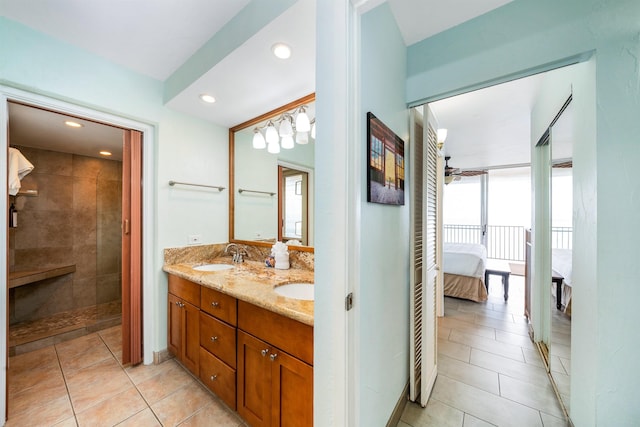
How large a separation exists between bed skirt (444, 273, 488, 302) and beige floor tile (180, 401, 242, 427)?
10.8ft

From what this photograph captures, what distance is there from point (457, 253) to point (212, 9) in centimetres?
396

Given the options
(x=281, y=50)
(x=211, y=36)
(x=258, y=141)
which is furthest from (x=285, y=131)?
(x=211, y=36)

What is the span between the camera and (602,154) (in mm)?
1042

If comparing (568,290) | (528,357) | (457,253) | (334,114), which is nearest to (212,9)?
(334,114)

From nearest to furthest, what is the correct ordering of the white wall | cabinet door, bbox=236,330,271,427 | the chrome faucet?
the white wall < cabinet door, bbox=236,330,271,427 < the chrome faucet

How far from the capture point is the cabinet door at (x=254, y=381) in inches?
48.2

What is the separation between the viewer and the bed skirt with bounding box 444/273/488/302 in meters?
3.41

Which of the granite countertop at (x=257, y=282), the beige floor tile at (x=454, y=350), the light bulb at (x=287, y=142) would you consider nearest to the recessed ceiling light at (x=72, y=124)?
the granite countertop at (x=257, y=282)

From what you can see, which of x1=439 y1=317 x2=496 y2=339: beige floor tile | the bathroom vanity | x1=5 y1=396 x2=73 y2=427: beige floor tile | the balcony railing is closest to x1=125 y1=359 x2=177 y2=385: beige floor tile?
the bathroom vanity

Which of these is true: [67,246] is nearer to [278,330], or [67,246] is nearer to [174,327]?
[174,327]

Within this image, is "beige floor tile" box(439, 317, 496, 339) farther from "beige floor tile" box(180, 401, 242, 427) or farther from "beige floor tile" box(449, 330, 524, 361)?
"beige floor tile" box(180, 401, 242, 427)

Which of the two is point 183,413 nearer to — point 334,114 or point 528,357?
point 334,114

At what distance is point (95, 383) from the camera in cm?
177

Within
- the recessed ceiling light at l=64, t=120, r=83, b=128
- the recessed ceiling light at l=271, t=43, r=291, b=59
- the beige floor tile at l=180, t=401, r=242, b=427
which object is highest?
the recessed ceiling light at l=271, t=43, r=291, b=59
